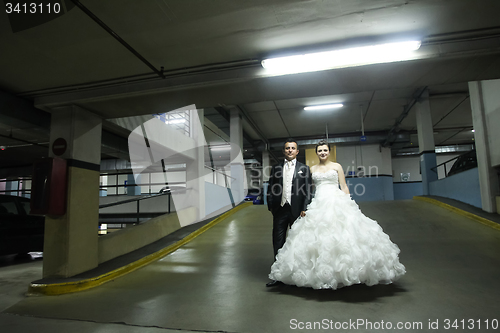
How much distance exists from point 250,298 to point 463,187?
839 cm

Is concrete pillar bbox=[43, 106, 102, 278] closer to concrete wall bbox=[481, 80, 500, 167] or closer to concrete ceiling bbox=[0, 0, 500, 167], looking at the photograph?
concrete ceiling bbox=[0, 0, 500, 167]

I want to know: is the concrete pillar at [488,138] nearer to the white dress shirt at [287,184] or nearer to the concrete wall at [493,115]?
the concrete wall at [493,115]

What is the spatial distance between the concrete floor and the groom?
779 millimetres

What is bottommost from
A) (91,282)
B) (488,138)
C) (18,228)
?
(91,282)

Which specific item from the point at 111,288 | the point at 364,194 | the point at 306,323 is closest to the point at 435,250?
the point at 306,323

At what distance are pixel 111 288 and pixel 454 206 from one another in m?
8.71

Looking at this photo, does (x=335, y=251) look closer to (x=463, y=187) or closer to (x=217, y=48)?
(x=217, y=48)

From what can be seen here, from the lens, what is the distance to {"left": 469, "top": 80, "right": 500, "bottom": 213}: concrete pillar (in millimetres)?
7285

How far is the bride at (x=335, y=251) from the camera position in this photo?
319 centimetres

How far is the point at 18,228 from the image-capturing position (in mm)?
6191

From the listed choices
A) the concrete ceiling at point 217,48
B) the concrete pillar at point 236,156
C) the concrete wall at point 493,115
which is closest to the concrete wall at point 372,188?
the concrete pillar at point 236,156

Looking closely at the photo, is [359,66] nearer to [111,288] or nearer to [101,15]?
[101,15]

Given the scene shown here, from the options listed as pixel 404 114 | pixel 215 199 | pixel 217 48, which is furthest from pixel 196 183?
pixel 404 114

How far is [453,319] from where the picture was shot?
2.59 meters
